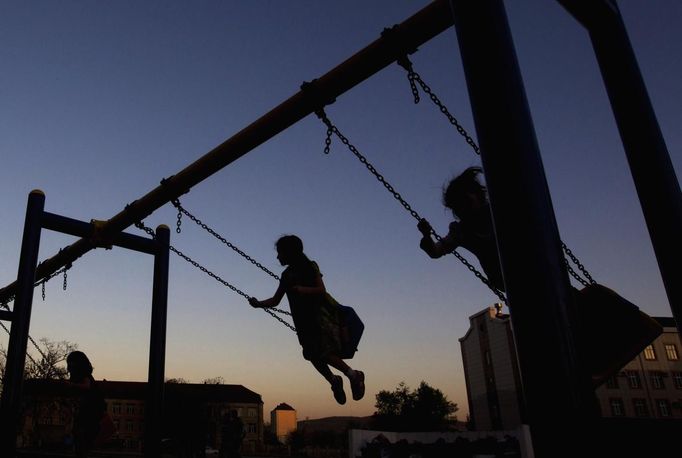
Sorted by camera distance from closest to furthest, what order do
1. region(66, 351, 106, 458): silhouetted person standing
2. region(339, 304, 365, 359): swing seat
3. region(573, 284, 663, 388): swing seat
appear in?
region(573, 284, 663, 388): swing seat
region(339, 304, 365, 359): swing seat
region(66, 351, 106, 458): silhouetted person standing

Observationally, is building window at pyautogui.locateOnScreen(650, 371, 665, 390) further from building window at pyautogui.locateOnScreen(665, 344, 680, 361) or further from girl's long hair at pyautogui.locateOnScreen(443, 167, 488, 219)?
girl's long hair at pyautogui.locateOnScreen(443, 167, 488, 219)

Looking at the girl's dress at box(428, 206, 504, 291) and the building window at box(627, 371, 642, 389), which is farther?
the building window at box(627, 371, 642, 389)

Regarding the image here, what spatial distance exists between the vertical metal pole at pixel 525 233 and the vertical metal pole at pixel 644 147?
5.01ft

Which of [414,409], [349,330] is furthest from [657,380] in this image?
[349,330]

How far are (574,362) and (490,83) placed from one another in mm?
1018

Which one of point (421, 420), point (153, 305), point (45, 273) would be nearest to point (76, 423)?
point (153, 305)

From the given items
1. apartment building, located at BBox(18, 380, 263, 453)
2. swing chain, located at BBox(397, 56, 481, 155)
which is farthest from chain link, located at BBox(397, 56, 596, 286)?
apartment building, located at BBox(18, 380, 263, 453)

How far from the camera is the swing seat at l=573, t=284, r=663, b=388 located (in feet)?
8.09

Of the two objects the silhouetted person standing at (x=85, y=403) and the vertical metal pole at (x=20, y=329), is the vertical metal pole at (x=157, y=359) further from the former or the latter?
the vertical metal pole at (x=20, y=329)

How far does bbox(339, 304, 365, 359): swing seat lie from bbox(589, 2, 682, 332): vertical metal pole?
2353mm

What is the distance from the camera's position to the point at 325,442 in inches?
2734

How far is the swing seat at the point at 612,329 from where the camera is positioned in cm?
246

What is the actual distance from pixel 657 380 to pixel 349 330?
4811 centimetres

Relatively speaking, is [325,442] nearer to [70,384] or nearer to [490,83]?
[70,384]
